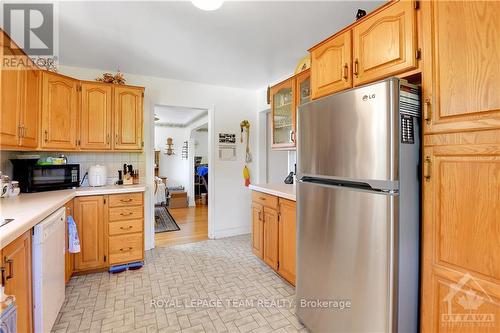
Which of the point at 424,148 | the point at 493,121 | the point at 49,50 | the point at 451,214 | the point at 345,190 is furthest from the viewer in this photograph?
the point at 49,50

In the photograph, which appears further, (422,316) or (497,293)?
(422,316)

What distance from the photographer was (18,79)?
2.10m

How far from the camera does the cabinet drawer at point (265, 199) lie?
2.61 metres

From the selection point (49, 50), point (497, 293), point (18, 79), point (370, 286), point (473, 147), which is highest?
point (49, 50)

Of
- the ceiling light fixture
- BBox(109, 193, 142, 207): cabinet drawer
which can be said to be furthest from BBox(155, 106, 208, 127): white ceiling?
the ceiling light fixture

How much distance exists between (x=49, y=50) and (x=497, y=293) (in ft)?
12.5

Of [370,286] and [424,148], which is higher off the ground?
[424,148]

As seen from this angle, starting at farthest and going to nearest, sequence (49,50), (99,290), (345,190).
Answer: (49,50) → (99,290) → (345,190)

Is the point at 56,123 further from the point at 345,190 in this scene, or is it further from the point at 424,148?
the point at 424,148

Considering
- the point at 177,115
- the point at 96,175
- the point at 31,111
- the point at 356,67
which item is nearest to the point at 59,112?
the point at 31,111

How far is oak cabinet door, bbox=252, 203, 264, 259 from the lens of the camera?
2.90 metres

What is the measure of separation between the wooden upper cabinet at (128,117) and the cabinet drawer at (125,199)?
0.61m

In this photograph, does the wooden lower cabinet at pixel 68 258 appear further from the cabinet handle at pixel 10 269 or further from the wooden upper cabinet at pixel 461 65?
the wooden upper cabinet at pixel 461 65

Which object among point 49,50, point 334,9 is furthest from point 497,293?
point 49,50
